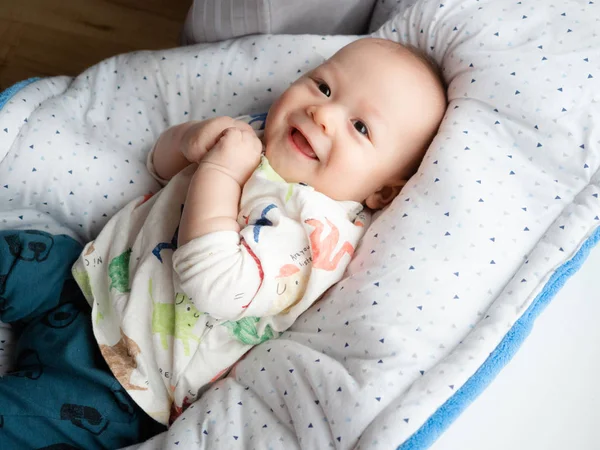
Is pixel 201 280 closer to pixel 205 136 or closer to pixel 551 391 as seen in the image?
pixel 205 136

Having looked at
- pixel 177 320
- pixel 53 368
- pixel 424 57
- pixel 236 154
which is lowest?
pixel 53 368

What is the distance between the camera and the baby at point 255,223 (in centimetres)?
88

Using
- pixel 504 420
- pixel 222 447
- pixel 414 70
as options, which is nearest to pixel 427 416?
pixel 504 420

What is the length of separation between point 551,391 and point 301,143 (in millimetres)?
509

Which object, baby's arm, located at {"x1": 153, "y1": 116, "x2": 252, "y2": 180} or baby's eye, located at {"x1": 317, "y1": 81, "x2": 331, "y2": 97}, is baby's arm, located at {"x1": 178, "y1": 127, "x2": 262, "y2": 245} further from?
baby's eye, located at {"x1": 317, "y1": 81, "x2": 331, "y2": 97}

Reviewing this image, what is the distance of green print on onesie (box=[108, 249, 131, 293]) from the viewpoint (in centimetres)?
100

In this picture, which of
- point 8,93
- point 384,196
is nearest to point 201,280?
point 384,196

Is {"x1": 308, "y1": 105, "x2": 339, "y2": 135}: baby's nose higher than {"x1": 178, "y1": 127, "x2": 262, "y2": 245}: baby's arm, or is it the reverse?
{"x1": 308, "y1": 105, "x2": 339, "y2": 135}: baby's nose

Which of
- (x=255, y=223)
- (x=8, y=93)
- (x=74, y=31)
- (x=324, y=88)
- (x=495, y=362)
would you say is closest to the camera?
(x=495, y=362)

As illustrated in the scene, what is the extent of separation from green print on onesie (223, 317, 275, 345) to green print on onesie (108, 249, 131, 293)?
0.62ft

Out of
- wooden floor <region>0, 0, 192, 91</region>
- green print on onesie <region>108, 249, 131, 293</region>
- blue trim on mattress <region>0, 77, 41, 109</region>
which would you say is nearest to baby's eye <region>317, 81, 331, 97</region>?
green print on onesie <region>108, 249, 131, 293</region>

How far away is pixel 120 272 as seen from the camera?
1.01 meters

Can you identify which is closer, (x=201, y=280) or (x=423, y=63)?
(x=201, y=280)

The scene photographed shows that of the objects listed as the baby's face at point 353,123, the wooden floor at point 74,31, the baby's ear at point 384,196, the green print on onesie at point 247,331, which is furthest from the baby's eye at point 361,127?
the wooden floor at point 74,31
